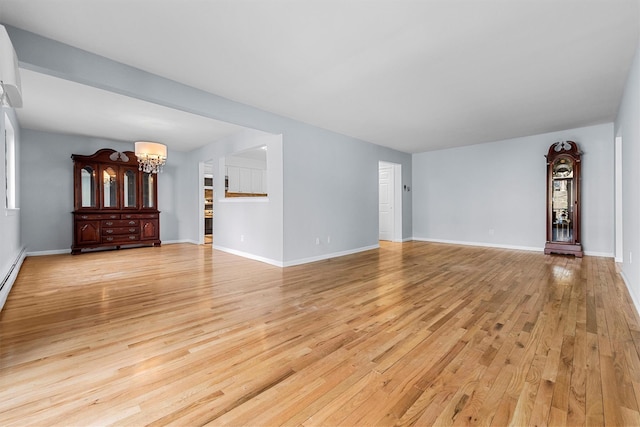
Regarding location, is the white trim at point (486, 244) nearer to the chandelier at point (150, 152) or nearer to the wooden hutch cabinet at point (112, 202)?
the chandelier at point (150, 152)

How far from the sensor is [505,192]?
619cm

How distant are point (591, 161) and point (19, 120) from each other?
10.2 metres

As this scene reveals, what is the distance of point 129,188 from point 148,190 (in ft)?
1.32

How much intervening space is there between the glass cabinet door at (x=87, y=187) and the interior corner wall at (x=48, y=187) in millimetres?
279

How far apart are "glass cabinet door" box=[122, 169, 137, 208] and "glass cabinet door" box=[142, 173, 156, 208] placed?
7.7 inches

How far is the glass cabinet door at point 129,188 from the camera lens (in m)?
6.46

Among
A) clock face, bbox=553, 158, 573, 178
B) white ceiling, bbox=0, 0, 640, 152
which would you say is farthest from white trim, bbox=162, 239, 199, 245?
clock face, bbox=553, 158, 573, 178

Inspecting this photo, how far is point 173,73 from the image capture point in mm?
2984

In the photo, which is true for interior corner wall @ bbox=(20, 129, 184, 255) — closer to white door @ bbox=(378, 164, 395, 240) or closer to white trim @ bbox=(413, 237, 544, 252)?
white door @ bbox=(378, 164, 395, 240)

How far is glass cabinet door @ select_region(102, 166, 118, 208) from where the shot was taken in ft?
20.3

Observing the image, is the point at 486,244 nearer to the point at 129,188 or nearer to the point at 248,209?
the point at 248,209

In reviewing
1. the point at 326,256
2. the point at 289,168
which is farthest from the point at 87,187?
the point at 326,256

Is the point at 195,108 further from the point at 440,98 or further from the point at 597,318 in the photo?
the point at 597,318

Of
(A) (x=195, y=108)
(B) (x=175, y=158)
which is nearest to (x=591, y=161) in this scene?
(A) (x=195, y=108)
